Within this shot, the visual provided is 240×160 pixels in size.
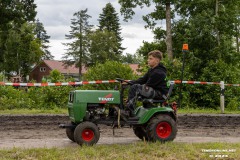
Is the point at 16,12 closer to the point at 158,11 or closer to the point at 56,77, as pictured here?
the point at 158,11

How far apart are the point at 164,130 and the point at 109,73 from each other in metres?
9.43

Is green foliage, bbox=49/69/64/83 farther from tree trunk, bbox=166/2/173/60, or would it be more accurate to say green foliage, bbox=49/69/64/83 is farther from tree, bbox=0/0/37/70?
tree, bbox=0/0/37/70

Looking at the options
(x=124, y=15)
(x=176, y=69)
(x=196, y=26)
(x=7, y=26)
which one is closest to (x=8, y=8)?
(x=7, y=26)

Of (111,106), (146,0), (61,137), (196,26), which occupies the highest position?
(146,0)

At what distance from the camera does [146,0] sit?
88.0 feet

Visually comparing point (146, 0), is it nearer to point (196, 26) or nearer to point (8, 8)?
point (196, 26)

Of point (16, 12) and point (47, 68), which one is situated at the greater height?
point (16, 12)

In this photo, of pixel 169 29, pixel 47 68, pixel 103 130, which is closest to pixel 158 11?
pixel 169 29

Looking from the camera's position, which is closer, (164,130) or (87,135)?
(87,135)

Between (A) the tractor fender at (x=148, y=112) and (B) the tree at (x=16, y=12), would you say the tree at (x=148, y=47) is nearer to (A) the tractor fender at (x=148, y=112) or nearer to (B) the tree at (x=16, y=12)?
(B) the tree at (x=16, y=12)

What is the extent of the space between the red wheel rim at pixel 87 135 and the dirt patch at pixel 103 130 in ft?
1.66

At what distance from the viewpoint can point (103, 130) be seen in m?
11.5

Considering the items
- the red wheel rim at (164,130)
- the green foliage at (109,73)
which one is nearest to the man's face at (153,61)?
the red wheel rim at (164,130)

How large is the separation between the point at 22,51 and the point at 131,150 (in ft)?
210
